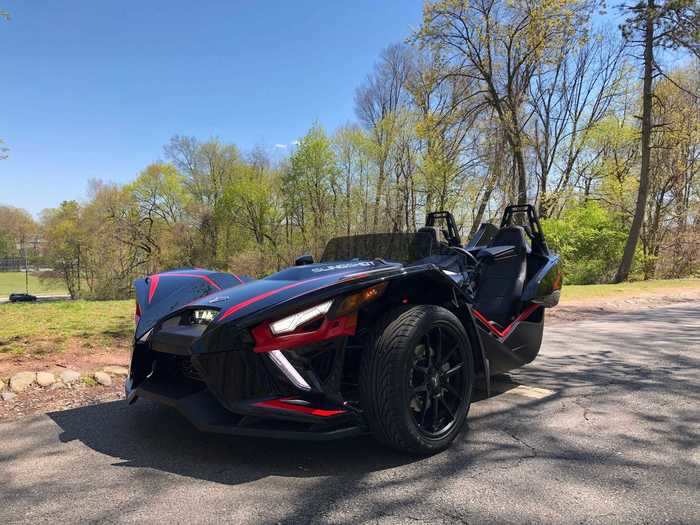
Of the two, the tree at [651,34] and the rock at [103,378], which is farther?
the tree at [651,34]

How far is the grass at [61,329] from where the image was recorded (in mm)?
5582

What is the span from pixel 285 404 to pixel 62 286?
199 feet

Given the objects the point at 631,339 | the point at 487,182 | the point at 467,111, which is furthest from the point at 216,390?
the point at 487,182

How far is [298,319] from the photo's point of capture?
2.55 meters

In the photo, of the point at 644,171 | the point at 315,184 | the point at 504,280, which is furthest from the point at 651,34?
the point at 315,184

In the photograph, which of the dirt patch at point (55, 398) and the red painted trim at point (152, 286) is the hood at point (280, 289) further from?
the dirt patch at point (55, 398)

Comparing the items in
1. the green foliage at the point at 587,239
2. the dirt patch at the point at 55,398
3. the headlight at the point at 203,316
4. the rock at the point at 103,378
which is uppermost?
the green foliage at the point at 587,239

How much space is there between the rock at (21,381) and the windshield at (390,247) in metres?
2.85

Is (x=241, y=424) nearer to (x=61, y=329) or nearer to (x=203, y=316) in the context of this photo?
(x=203, y=316)

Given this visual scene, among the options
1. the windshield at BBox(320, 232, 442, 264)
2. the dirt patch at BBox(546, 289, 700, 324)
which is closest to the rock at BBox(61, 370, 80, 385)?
the windshield at BBox(320, 232, 442, 264)

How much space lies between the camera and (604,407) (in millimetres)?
3754

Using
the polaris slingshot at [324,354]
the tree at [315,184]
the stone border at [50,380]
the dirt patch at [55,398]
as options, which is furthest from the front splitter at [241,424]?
the tree at [315,184]

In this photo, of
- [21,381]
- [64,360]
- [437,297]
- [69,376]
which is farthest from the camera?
[64,360]

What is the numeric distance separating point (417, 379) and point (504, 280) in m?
Result: 2.11
